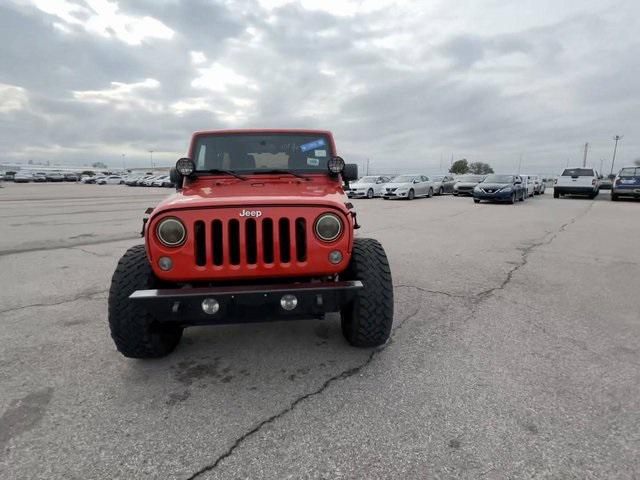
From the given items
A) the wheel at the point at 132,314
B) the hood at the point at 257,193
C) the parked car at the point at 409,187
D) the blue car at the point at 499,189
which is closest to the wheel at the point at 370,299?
the hood at the point at 257,193

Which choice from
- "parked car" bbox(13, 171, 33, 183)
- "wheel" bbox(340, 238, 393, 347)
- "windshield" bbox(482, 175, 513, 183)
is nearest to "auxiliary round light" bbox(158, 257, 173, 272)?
"wheel" bbox(340, 238, 393, 347)

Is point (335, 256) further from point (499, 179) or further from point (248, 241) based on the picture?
point (499, 179)

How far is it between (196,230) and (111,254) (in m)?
5.31

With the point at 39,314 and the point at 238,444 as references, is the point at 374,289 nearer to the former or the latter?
the point at 238,444

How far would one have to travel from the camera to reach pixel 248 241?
→ 2641 mm

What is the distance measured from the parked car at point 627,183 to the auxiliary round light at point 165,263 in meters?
24.1

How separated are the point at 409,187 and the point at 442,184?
5.18 m

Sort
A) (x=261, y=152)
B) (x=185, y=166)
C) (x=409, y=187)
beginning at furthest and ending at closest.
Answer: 1. (x=409, y=187)
2. (x=261, y=152)
3. (x=185, y=166)

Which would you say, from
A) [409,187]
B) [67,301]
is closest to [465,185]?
[409,187]

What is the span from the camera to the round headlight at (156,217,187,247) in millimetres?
2611

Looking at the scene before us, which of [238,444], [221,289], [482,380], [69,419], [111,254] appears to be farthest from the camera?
[111,254]

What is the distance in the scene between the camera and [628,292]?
16.0ft

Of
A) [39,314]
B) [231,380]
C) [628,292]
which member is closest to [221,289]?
[231,380]

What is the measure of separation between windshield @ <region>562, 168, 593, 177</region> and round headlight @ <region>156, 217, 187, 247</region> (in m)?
25.0
